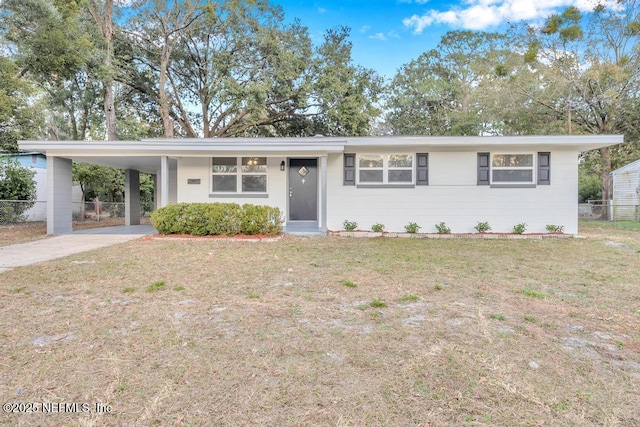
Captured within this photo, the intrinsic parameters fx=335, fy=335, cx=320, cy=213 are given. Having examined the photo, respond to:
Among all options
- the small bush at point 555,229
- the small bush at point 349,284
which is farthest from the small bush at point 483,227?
the small bush at point 349,284

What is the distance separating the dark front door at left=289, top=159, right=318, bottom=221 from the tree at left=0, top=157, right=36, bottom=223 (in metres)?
9.52

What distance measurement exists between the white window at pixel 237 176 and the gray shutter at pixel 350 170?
2406mm

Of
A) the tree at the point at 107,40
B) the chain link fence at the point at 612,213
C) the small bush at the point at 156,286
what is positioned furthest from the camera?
the tree at the point at 107,40

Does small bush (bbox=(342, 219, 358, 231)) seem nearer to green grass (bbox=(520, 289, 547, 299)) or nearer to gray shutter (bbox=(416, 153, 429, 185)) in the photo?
gray shutter (bbox=(416, 153, 429, 185))

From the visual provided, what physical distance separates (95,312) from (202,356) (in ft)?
5.12

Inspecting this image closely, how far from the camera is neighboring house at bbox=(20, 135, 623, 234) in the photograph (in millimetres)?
8945

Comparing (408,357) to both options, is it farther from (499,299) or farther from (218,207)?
(218,207)

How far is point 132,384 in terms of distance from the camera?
200cm

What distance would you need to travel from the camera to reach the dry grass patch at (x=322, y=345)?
180 centimetres

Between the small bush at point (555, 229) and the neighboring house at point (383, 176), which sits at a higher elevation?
the neighboring house at point (383, 176)

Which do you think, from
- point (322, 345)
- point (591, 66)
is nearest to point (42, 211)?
point (322, 345)

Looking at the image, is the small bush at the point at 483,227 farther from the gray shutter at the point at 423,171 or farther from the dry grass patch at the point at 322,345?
the dry grass patch at the point at 322,345

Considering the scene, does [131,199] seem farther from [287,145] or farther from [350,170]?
[350,170]

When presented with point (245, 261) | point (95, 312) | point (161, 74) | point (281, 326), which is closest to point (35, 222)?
point (161, 74)
